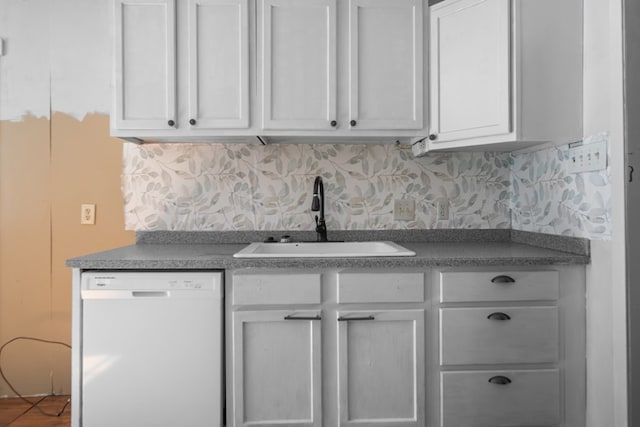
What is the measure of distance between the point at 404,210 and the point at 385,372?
0.93 m

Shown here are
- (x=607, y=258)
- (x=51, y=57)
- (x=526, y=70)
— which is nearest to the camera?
(x=607, y=258)

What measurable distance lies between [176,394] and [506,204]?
1.93 meters

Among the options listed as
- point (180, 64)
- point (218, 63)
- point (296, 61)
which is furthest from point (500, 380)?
point (180, 64)

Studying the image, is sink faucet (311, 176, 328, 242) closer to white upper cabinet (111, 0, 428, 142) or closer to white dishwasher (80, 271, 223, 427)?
white upper cabinet (111, 0, 428, 142)

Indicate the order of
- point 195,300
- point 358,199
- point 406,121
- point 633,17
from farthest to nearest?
1. point 358,199
2. point 406,121
3. point 195,300
4. point 633,17

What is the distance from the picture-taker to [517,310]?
1704mm

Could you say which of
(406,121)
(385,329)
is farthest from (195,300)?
(406,121)

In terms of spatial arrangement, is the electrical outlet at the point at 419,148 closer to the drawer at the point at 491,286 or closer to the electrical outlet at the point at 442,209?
the electrical outlet at the point at 442,209

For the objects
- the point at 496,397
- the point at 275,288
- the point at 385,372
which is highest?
the point at 275,288

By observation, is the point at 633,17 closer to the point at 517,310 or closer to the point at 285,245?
the point at 517,310

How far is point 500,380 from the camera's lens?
170 cm

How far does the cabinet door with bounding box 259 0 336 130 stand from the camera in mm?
1940

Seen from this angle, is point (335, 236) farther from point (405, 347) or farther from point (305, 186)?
point (405, 347)

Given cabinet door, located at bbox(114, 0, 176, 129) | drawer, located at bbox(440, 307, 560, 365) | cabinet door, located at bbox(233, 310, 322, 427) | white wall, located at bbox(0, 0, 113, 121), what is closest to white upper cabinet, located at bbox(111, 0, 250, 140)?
cabinet door, located at bbox(114, 0, 176, 129)
